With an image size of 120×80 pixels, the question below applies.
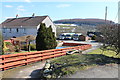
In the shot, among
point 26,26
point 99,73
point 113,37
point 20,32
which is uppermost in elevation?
point 26,26

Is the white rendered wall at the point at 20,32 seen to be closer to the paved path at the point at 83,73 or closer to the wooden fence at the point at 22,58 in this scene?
the wooden fence at the point at 22,58

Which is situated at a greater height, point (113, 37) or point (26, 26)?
point (26, 26)

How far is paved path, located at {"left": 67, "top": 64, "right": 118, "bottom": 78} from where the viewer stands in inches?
215

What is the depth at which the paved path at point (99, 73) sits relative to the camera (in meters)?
5.46

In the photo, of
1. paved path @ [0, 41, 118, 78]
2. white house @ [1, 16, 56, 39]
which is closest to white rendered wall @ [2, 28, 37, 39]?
white house @ [1, 16, 56, 39]

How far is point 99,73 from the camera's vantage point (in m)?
5.72

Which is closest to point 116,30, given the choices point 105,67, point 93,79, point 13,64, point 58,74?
point 105,67

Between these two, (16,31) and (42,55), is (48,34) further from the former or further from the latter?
(16,31)

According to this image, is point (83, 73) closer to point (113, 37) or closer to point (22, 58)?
point (22, 58)

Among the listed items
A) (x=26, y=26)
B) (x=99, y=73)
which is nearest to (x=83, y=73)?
(x=99, y=73)

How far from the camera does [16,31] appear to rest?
3388 cm

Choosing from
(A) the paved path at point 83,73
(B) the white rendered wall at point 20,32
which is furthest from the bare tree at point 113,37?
(B) the white rendered wall at point 20,32

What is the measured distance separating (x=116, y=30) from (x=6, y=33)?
33.5 meters

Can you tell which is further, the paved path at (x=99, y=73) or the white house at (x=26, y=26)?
the white house at (x=26, y=26)
